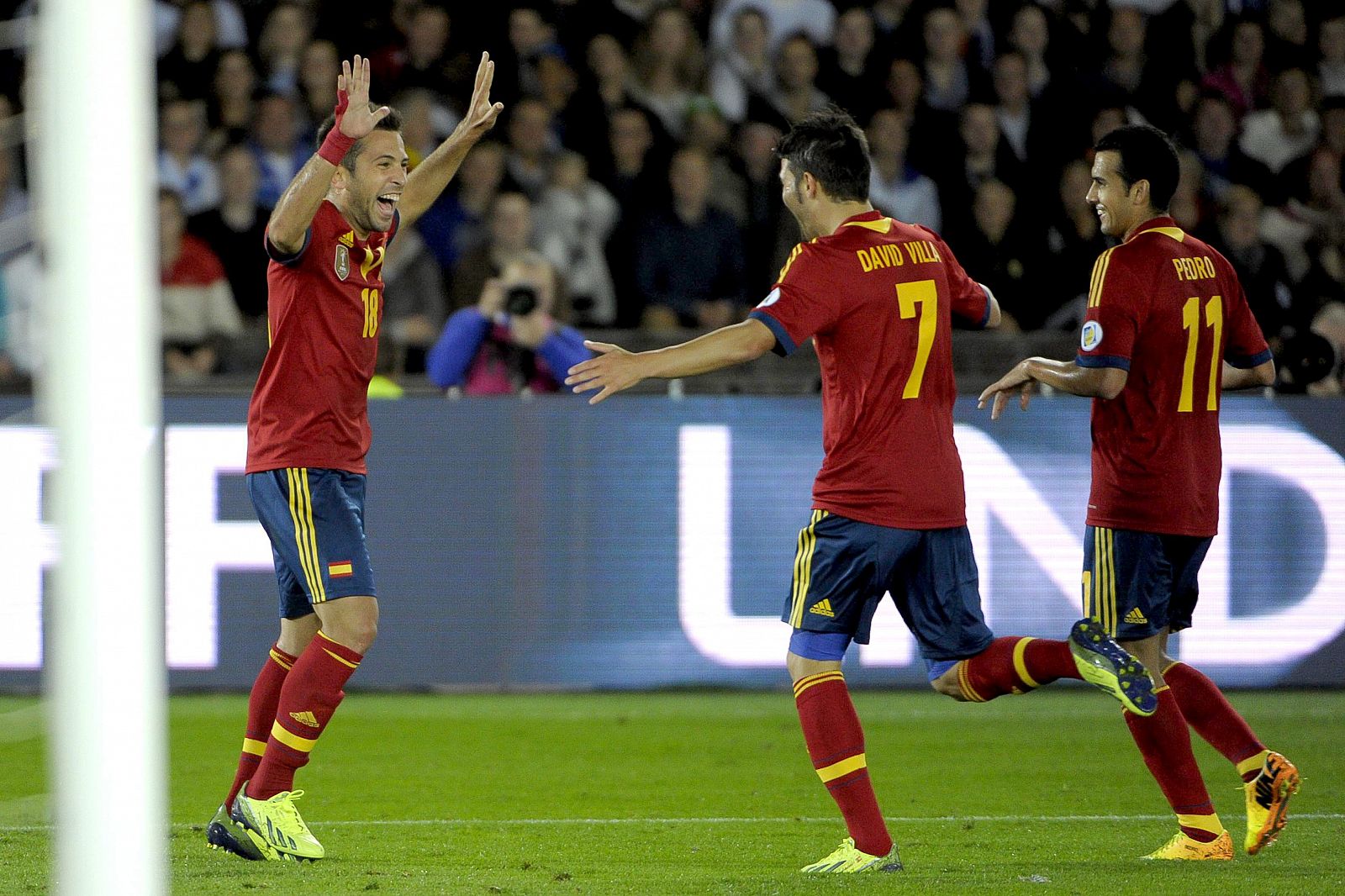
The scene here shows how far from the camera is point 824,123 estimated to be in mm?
4570

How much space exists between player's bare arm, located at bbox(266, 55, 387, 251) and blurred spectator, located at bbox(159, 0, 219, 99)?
20.2 ft

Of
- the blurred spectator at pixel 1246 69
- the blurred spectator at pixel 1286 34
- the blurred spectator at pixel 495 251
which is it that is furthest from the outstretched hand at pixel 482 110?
the blurred spectator at pixel 1286 34

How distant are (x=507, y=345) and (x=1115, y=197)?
435 cm

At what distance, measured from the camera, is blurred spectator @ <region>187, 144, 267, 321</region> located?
9.76 m

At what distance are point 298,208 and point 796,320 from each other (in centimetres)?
131

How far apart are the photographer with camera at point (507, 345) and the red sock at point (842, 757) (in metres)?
4.26

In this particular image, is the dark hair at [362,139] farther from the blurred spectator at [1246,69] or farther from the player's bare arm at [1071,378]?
the blurred spectator at [1246,69]

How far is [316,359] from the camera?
493 centimetres

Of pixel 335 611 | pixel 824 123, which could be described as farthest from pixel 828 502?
pixel 335 611

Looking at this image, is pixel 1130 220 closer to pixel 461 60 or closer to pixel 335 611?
pixel 335 611

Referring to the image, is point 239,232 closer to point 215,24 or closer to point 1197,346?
point 215,24

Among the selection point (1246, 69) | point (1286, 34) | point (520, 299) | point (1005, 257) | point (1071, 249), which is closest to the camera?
point (520, 299)

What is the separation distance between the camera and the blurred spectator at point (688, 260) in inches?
396

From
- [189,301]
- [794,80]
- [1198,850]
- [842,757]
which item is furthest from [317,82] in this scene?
[1198,850]
